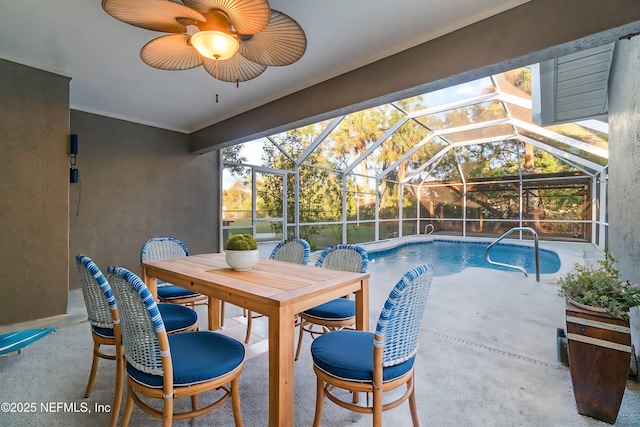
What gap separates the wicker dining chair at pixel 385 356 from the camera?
1.30 meters

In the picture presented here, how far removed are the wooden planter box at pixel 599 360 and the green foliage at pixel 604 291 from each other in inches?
3.1

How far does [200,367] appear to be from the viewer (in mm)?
1345

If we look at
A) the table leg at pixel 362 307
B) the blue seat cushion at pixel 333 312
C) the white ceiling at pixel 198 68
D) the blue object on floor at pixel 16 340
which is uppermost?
the white ceiling at pixel 198 68

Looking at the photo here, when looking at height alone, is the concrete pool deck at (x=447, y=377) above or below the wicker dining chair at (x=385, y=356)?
below

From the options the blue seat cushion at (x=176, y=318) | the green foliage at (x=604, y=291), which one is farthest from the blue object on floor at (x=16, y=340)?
the green foliage at (x=604, y=291)

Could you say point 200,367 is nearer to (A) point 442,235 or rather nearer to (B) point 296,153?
(B) point 296,153

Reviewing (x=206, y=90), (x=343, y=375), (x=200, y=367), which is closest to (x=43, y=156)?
(x=206, y=90)

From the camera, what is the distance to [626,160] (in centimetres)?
221

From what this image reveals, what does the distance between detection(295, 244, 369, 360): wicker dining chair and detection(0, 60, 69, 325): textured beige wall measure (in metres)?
2.88

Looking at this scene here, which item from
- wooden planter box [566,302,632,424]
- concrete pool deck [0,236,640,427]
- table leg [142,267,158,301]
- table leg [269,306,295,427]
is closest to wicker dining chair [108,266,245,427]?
table leg [269,306,295,427]

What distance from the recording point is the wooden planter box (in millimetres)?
1660

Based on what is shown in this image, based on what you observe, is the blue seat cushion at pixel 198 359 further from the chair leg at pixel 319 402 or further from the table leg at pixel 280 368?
the chair leg at pixel 319 402

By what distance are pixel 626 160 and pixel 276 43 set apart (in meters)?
2.63

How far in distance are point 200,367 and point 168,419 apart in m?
0.22
